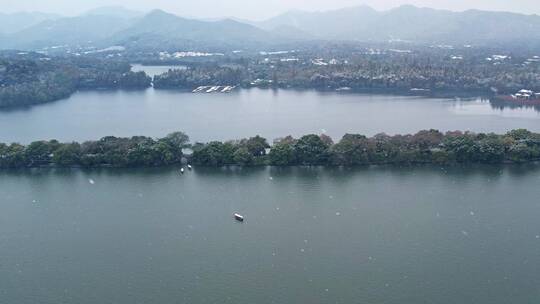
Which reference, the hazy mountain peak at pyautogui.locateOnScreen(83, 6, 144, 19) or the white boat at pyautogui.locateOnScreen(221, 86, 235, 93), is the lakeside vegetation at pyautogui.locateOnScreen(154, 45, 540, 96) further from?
the hazy mountain peak at pyautogui.locateOnScreen(83, 6, 144, 19)

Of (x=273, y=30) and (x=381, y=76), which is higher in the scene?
(x=273, y=30)

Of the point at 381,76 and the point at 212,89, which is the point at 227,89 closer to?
the point at 212,89

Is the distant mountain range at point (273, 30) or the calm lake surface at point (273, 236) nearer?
the calm lake surface at point (273, 236)

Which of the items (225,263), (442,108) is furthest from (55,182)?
(442,108)

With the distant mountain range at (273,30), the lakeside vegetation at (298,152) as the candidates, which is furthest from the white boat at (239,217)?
the distant mountain range at (273,30)

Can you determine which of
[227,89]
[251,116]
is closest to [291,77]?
[227,89]

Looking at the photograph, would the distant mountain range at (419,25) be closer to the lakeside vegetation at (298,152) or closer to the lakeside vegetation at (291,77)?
the lakeside vegetation at (291,77)
